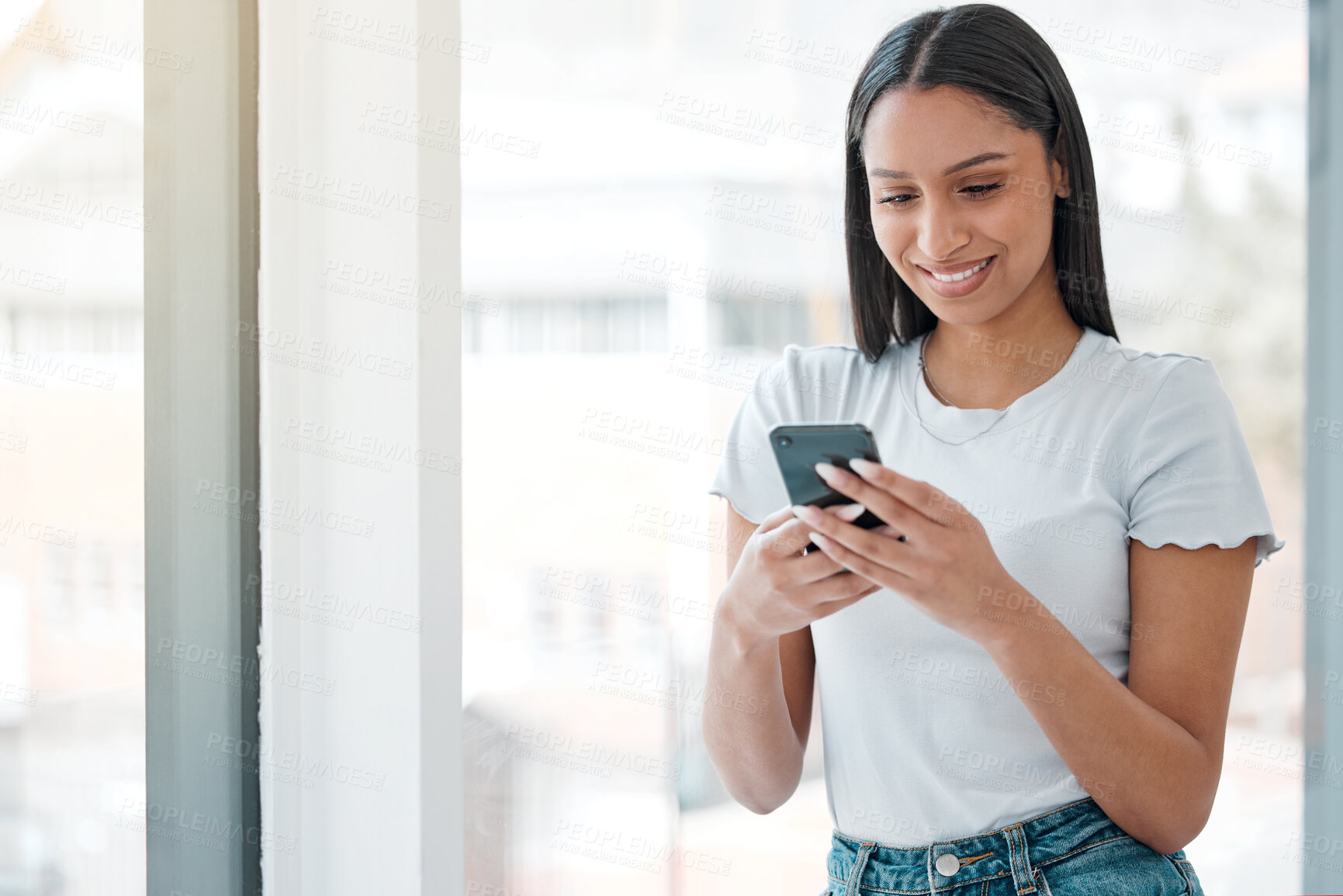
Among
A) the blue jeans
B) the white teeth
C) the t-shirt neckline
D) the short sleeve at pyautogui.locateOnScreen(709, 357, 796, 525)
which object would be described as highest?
the white teeth

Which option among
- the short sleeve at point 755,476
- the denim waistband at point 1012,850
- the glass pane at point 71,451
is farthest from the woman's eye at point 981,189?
the glass pane at point 71,451

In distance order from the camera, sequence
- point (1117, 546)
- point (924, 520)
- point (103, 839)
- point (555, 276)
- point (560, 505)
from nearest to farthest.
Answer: point (924, 520)
point (1117, 546)
point (103, 839)
point (560, 505)
point (555, 276)

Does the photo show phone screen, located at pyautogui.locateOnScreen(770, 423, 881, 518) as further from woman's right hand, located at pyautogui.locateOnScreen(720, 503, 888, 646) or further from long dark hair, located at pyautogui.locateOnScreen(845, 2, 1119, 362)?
long dark hair, located at pyautogui.locateOnScreen(845, 2, 1119, 362)

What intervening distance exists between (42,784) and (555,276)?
1566mm

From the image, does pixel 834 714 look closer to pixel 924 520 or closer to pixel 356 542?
pixel 924 520

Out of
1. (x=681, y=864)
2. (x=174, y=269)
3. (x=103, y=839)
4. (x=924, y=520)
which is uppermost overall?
(x=174, y=269)

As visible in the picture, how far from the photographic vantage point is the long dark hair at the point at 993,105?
96 cm

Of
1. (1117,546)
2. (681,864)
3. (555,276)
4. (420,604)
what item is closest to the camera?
(1117,546)

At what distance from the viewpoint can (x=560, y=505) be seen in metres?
2.15

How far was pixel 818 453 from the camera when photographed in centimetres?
78

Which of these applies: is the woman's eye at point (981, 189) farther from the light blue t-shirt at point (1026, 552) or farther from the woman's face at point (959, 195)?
the light blue t-shirt at point (1026, 552)

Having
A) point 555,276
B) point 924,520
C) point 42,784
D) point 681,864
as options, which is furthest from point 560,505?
point 924,520

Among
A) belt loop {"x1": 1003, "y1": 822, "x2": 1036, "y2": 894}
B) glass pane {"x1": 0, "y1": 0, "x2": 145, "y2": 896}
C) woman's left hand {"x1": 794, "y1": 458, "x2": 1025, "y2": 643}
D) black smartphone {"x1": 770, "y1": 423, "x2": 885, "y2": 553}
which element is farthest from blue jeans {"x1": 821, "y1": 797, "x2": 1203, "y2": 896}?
glass pane {"x1": 0, "y1": 0, "x2": 145, "y2": 896}

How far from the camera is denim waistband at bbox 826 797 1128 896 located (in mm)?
890
